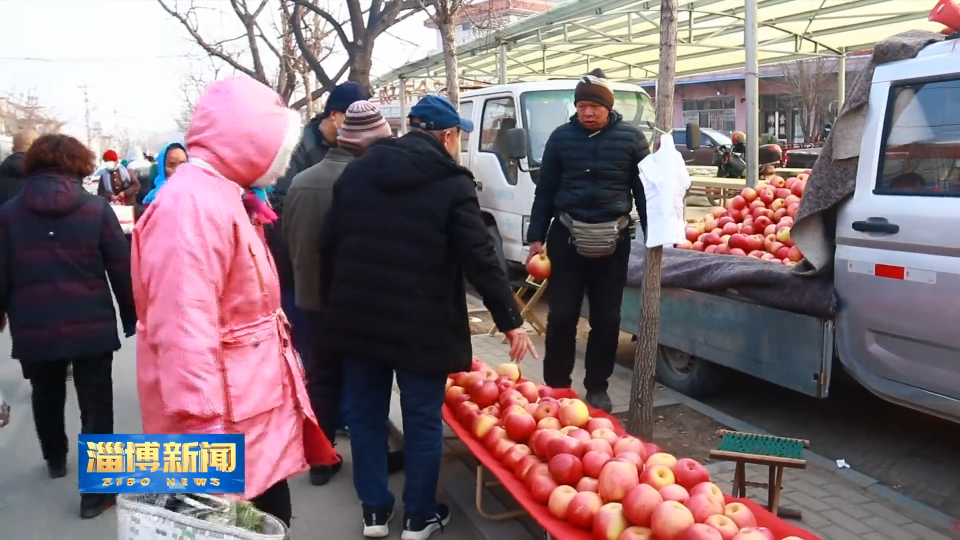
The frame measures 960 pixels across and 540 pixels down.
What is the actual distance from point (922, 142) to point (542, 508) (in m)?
2.79

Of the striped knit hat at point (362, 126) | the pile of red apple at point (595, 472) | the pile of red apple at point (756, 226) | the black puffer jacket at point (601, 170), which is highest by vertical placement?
the striped knit hat at point (362, 126)

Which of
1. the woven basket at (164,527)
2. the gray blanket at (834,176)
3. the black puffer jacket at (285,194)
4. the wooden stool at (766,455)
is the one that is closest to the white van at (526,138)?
the black puffer jacket at (285,194)

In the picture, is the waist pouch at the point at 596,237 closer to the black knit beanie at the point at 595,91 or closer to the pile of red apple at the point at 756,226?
Answer: the black knit beanie at the point at 595,91

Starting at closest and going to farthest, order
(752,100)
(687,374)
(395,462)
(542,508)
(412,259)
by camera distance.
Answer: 1. (542,508)
2. (412,259)
3. (395,462)
4. (687,374)
5. (752,100)


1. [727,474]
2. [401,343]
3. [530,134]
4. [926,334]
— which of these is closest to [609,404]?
[727,474]

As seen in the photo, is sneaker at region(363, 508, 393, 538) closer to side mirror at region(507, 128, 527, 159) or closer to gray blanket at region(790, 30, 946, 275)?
gray blanket at region(790, 30, 946, 275)

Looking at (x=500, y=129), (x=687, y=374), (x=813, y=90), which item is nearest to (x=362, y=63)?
(x=500, y=129)

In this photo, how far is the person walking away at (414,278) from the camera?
3.21m

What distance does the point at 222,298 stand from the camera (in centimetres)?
227

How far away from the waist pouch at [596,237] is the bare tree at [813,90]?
95.3ft

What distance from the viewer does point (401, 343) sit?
325 centimetres

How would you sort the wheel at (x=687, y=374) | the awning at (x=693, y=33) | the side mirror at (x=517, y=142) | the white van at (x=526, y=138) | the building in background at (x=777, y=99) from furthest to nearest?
the building in background at (x=777, y=99), the awning at (x=693, y=33), the white van at (x=526, y=138), the side mirror at (x=517, y=142), the wheel at (x=687, y=374)

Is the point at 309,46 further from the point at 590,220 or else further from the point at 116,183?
the point at 590,220

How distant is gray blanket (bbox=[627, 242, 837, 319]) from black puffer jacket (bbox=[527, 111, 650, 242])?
2.51ft
